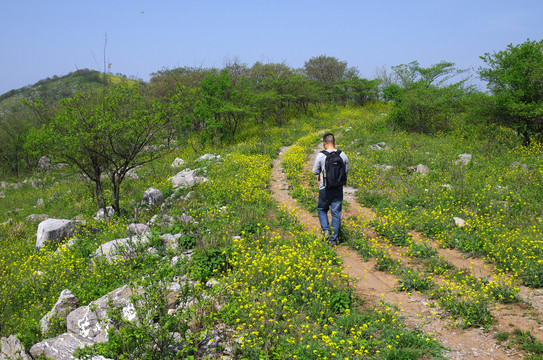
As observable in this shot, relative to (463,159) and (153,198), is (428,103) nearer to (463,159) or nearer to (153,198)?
(463,159)

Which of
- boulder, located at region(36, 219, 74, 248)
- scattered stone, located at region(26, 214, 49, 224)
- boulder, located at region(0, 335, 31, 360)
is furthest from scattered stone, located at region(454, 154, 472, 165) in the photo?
scattered stone, located at region(26, 214, 49, 224)

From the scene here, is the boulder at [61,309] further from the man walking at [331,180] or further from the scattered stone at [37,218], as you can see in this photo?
the scattered stone at [37,218]

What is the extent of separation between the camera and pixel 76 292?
5.79 metres

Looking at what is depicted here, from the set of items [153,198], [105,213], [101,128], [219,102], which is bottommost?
[105,213]

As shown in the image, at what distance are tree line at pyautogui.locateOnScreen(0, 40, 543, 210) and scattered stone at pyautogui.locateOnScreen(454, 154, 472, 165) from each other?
295cm

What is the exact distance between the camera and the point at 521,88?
1370cm

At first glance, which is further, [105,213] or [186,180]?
[186,180]

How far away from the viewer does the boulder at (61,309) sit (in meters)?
4.99

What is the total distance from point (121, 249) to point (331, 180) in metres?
4.59

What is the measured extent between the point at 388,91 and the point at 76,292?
3081 centimetres

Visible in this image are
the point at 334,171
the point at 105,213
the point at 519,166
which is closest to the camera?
the point at 334,171

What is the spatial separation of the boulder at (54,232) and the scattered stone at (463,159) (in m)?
13.5

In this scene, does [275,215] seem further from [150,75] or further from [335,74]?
[335,74]

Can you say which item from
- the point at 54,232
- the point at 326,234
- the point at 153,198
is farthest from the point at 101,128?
the point at 326,234
